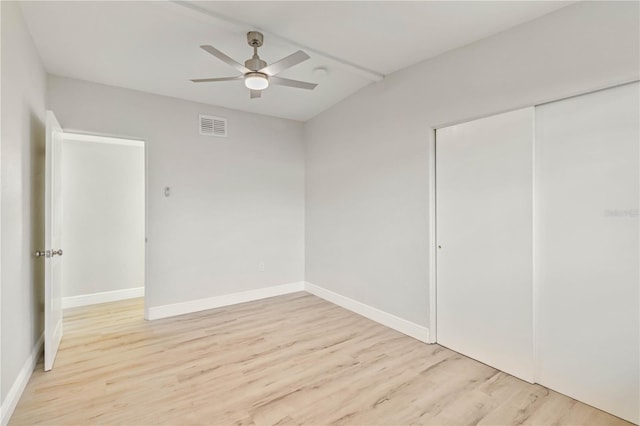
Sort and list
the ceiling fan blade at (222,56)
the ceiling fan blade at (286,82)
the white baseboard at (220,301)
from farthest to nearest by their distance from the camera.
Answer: the white baseboard at (220,301) < the ceiling fan blade at (286,82) < the ceiling fan blade at (222,56)

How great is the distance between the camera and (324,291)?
4.48 m

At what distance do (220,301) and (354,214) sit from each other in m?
2.17

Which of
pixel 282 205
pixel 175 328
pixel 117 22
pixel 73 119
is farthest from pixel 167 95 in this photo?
pixel 175 328

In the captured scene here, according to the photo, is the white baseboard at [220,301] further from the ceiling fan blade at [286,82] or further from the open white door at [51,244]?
the ceiling fan blade at [286,82]

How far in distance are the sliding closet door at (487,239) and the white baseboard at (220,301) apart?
2.43m

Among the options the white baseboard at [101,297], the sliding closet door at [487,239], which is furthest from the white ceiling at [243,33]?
the white baseboard at [101,297]

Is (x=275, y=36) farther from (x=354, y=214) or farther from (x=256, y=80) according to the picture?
(x=354, y=214)

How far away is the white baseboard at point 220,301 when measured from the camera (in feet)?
12.2

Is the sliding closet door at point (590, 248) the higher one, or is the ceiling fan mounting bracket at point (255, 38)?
the ceiling fan mounting bracket at point (255, 38)

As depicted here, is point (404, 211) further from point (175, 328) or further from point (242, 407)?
point (175, 328)

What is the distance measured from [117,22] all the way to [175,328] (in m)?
2.97

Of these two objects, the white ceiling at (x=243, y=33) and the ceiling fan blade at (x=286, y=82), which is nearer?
the white ceiling at (x=243, y=33)

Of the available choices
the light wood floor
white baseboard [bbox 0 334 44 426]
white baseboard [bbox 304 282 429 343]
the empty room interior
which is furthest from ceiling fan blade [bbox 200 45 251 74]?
white baseboard [bbox 304 282 429 343]

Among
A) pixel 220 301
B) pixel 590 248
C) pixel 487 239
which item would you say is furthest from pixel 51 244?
pixel 590 248
